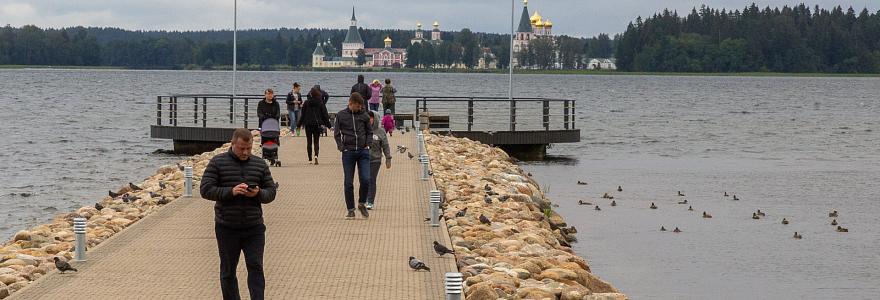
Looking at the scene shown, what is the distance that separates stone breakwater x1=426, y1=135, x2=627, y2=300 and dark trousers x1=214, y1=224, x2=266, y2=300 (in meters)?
1.98

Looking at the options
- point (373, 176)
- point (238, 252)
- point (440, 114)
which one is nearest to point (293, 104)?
point (373, 176)

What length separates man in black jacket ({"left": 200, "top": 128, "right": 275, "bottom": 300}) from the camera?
993 cm

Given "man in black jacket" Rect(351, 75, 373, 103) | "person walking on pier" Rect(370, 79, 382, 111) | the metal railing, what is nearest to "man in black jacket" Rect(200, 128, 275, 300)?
"man in black jacket" Rect(351, 75, 373, 103)

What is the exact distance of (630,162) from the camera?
141 ft

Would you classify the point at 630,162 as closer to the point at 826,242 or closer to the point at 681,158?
the point at 681,158

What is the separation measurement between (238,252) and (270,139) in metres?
13.3

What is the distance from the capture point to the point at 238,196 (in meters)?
9.97

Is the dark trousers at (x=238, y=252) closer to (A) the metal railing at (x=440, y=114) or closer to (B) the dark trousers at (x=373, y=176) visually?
(B) the dark trousers at (x=373, y=176)

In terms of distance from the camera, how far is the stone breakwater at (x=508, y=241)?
12.5 metres

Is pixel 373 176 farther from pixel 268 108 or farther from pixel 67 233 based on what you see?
pixel 268 108

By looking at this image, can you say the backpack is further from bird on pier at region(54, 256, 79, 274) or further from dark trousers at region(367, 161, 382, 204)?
bird on pier at region(54, 256, 79, 274)

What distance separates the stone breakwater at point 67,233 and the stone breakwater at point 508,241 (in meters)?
3.75

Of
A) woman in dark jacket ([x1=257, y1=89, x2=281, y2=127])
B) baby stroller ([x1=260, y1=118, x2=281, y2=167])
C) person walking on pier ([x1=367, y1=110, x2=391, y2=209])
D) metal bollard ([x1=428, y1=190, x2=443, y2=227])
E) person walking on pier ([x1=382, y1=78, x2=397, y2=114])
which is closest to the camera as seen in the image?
metal bollard ([x1=428, y1=190, x2=443, y2=227])

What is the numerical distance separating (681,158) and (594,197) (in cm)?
1678
